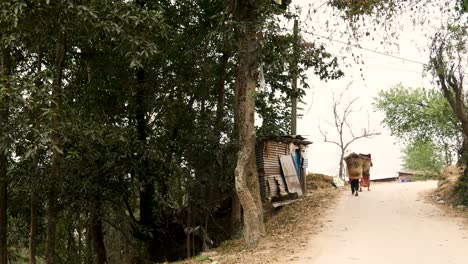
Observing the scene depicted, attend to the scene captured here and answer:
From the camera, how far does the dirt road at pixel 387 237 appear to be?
25.5 feet

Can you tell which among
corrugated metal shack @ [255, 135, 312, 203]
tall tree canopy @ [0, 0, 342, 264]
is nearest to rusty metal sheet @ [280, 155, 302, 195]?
corrugated metal shack @ [255, 135, 312, 203]

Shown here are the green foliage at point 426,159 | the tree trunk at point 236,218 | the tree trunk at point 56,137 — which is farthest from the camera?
the green foliage at point 426,159

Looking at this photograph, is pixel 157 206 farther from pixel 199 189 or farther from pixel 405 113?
pixel 405 113

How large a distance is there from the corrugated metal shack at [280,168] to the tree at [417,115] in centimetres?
1354

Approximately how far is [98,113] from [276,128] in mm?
7108

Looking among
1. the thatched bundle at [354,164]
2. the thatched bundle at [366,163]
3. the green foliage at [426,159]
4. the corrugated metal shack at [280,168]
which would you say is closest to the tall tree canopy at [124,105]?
the corrugated metal shack at [280,168]

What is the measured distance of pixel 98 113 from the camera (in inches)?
405

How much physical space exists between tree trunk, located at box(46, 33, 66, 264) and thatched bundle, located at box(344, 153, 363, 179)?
30.7ft

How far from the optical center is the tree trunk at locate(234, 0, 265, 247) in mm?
9469

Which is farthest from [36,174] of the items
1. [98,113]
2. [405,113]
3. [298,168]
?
[405,113]

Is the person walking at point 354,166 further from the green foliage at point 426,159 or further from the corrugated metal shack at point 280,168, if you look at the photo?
the green foliage at point 426,159

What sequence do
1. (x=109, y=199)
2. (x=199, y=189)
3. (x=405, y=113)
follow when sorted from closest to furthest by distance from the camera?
(x=109, y=199), (x=199, y=189), (x=405, y=113)

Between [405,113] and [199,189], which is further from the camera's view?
[405,113]

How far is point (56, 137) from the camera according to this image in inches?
296
